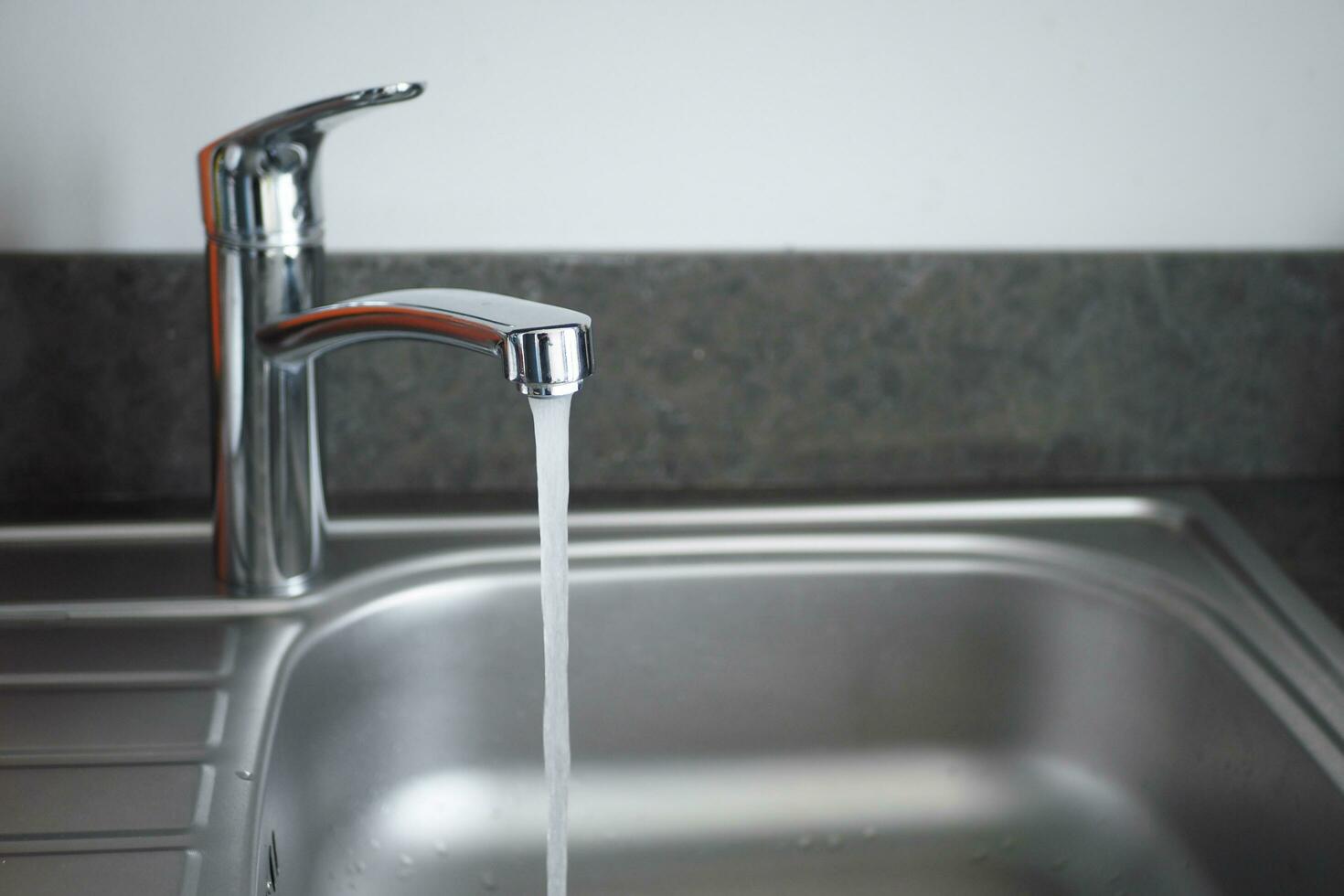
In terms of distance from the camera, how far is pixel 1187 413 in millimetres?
946

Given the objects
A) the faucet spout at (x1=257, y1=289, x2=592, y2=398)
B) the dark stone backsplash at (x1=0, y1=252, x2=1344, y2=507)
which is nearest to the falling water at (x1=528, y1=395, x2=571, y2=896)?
the faucet spout at (x1=257, y1=289, x2=592, y2=398)

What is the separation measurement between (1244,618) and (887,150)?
0.38m

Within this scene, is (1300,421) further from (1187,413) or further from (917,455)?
(917,455)

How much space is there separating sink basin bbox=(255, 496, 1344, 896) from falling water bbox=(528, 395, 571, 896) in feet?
0.52

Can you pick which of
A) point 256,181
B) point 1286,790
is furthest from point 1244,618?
point 256,181

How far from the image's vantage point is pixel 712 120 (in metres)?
0.86

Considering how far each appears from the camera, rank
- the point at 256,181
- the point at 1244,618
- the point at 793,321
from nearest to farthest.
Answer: the point at 256,181 → the point at 1244,618 → the point at 793,321

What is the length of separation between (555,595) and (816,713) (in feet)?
1.01

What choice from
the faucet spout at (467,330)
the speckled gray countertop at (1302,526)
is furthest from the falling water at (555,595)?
the speckled gray countertop at (1302,526)

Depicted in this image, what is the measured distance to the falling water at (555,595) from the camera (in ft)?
2.01

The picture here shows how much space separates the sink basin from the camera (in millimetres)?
781

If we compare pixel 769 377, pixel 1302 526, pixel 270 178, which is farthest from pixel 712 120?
pixel 1302 526

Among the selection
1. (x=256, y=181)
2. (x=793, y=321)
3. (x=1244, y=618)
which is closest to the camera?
(x=256, y=181)

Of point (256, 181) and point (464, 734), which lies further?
point (464, 734)
